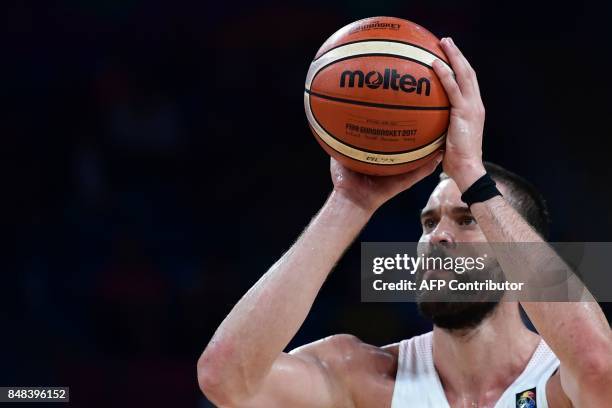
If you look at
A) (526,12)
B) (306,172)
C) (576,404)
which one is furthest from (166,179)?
(576,404)

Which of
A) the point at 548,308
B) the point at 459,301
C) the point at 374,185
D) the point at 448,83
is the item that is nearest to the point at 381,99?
the point at 448,83

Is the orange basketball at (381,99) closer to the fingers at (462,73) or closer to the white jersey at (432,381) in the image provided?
the fingers at (462,73)

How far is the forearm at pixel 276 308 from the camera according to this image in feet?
9.33

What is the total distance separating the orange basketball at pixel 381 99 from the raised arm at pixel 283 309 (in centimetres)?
18

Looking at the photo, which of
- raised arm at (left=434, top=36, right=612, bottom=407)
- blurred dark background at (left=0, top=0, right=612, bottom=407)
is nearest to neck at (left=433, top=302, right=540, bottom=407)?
raised arm at (left=434, top=36, right=612, bottom=407)

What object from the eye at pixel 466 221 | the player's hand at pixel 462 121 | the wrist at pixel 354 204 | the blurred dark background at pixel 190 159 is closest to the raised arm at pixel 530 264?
the player's hand at pixel 462 121

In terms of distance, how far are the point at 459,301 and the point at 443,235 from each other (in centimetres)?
30

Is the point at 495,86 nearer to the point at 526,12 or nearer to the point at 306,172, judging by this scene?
the point at 526,12

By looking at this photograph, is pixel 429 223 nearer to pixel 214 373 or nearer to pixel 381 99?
pixel 381 99

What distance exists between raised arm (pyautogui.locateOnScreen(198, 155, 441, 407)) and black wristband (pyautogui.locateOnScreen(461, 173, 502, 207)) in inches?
7.9

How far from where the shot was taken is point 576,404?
9.12 ft

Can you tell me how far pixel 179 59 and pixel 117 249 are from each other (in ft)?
5.20

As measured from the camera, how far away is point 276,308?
2873 mm

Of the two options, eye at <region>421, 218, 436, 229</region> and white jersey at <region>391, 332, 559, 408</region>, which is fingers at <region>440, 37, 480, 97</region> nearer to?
eye at <region>421, 218, 436, 229</region>
